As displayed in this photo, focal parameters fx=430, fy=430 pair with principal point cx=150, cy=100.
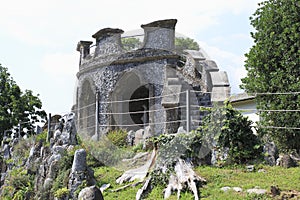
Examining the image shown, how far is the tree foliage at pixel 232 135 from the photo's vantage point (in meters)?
9.41

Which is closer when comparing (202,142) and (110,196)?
(110,196)

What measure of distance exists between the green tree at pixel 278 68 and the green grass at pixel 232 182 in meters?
1.89

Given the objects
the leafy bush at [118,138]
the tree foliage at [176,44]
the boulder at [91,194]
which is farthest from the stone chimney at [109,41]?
the boulder at [91,194]

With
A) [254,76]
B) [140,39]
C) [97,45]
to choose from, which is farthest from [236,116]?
[97,45]

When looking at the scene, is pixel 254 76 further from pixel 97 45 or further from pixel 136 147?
pixel 97 45

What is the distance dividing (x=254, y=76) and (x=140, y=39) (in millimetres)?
6225

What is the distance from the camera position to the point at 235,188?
7.80m

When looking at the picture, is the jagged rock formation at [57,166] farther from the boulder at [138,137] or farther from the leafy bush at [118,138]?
the boulder at [138,137]

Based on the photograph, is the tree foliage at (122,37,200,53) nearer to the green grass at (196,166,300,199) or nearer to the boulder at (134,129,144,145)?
the boulder at (134,129,144,145)

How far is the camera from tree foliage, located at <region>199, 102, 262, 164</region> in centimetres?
941

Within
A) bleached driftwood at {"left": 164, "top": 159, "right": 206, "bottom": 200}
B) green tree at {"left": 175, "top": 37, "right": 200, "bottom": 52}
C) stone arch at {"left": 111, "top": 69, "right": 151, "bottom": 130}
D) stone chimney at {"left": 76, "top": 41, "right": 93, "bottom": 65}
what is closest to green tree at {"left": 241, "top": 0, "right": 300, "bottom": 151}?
bleached driftwood at {"left": 164, "top": 159, "right": 206, "bottom": 200}

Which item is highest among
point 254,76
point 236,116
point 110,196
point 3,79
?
point 3,79

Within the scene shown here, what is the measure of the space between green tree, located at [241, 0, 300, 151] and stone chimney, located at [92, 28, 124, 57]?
21.1ft

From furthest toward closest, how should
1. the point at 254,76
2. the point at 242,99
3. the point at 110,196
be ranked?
the point at 242,99 < the point at 254,76 < the point at 110,196
